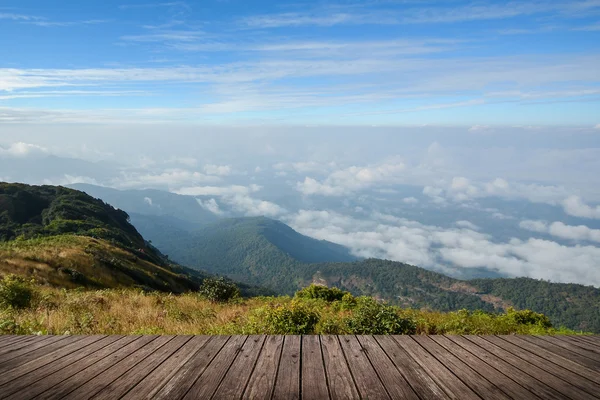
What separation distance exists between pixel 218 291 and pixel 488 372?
47.8 ft

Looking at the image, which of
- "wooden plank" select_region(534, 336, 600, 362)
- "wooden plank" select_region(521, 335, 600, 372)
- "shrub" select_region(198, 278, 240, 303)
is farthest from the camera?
"shrub" select_region(198, 278, 240, 303)

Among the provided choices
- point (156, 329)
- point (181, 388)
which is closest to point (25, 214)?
point (156, 329)

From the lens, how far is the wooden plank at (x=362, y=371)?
11.5 feet

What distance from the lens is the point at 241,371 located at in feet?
13.1

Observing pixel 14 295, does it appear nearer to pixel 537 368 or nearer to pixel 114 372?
pixel 114 372

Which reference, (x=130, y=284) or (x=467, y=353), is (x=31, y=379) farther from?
(x=130, y=284)

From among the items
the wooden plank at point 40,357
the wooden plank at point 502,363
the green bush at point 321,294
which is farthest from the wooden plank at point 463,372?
the green bush at point 321,294

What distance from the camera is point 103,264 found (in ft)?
96.4

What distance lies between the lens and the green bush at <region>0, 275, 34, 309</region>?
10297 millimetres

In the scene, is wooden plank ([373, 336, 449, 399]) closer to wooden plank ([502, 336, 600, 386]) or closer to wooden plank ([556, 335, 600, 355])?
wooden plank ([502, 336, 600, 386])

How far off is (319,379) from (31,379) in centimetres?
315

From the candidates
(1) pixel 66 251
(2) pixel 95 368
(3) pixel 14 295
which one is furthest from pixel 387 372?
(1) pixel 66 251

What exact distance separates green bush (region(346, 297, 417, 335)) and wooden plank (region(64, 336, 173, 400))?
375 centimetres

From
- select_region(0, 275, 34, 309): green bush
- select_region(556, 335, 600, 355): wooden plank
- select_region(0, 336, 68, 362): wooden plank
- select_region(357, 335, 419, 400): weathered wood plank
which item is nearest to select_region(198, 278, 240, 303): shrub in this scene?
select_region(0, 275, 34, 309): green bush
